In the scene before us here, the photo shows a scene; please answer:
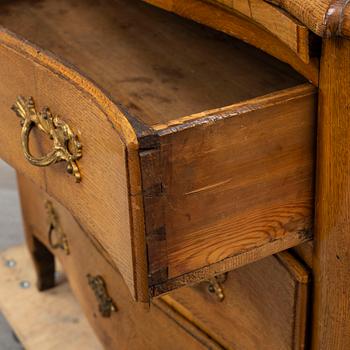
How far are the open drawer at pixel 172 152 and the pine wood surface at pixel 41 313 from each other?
608 millimetres

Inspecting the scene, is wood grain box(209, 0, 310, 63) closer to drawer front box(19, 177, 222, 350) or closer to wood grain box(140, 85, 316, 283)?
wood grain box(140, 85, 316, 283)

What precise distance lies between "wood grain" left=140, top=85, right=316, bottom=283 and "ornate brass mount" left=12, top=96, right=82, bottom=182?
107mm

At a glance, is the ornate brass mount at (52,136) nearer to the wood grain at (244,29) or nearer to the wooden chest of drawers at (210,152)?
the wooden chest of drawers at (210,152)

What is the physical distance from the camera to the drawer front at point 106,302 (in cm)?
110

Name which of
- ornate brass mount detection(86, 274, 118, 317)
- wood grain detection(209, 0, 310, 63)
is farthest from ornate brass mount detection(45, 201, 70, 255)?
wood grain detection(209, 0, 310, 63)

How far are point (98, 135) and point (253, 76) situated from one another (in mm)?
232

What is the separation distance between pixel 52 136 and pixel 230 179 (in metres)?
0.18

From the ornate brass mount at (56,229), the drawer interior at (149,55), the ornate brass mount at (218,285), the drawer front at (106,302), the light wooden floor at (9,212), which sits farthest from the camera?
the light wooden floor at (9,212)

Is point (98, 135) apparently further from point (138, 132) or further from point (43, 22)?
point (43, 22)

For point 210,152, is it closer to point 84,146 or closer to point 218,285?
point 84,146

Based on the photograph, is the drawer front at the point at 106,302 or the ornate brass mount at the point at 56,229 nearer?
the drawer front at the point at 106,302

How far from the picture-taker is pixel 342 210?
81 cm

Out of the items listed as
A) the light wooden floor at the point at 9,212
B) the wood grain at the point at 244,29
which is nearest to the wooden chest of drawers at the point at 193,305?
the wood grain at the point at 244,29

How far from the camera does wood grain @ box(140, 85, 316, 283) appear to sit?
0.73m
